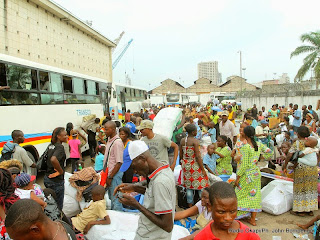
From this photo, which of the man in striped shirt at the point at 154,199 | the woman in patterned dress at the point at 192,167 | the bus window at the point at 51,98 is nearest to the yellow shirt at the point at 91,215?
the woman in patterned dress at the point at 192,167

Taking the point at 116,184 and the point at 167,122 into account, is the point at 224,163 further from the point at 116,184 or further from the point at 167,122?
the point at 167,122

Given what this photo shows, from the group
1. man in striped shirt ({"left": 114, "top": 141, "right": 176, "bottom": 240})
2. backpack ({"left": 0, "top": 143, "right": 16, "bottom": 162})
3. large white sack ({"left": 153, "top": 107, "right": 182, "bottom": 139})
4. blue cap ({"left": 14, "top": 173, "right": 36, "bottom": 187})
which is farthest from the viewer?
large white sack ({"left": 153, "top": 107, "right": 182, "bottom": 139})

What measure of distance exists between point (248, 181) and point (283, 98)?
61.6ft

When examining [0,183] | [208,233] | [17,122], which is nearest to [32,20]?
[17,122]

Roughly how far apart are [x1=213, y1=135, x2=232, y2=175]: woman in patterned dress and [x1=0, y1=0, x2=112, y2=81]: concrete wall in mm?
15871

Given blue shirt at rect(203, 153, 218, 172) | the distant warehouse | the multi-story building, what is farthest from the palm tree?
the multi-story building

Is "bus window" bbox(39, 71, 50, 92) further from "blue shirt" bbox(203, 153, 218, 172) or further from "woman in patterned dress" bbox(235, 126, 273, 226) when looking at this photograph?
"woman in patterned dress" bbox(235, 126, 273, 226)

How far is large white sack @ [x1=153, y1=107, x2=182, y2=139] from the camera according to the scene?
298 inches

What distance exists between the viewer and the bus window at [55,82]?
332 inches

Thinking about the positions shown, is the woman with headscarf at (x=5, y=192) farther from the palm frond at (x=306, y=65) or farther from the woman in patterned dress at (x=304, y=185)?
the palm frond at (x=306, y=65)

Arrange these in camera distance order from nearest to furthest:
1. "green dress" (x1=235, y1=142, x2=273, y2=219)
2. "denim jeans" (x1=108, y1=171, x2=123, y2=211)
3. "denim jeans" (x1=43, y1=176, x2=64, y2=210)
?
"denim jeans" (x1=43, y1=176, x2=64, y2=210), "denim jeans" (x1=108, y1=171, x2=123, y2=211), "green dress" (x1=235, y1=142, x2=273, y2=219)

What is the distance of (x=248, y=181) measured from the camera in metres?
4.44

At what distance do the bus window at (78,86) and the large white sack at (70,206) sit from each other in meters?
5.93

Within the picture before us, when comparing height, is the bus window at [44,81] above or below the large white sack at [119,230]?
above
